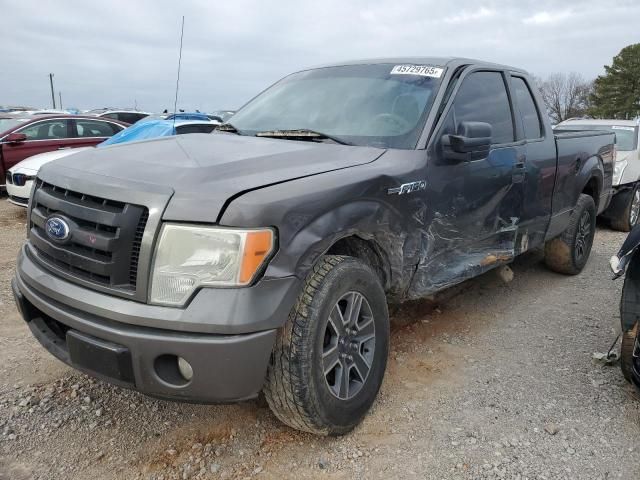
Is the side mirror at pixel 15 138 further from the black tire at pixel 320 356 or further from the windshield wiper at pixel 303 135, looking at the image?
the black tire at pixel 320 356

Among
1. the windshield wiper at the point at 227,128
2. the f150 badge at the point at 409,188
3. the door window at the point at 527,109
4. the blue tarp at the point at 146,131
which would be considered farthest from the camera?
the blue tarp at the point at 146,131

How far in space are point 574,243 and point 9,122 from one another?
404 inches

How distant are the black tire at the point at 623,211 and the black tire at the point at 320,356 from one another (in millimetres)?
6604

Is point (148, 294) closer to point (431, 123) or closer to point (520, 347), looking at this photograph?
point (431, 123)

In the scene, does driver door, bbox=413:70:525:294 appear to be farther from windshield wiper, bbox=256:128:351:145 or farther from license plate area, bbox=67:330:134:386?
license plate area, bbox=67:330:134:386

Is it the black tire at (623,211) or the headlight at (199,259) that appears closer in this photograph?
the headlight at (199,259)

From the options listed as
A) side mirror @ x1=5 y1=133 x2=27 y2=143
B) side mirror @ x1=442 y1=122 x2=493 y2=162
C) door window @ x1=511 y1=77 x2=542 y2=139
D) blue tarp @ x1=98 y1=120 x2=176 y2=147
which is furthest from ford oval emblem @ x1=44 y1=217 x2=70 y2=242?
side mirror @ x1=5 y1=133 x2=27 y2=143

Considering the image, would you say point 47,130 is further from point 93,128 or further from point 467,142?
point 467,142

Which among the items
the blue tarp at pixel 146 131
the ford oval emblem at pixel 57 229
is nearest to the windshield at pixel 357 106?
the ford oval emblem at pixel 57 229

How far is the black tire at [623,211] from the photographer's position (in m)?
7.77

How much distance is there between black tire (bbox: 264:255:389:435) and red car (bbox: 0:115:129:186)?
884 centimetres

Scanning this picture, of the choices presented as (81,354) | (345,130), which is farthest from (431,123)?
(81,354)

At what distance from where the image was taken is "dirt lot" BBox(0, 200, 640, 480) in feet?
7.88

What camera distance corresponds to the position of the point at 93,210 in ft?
7.12
